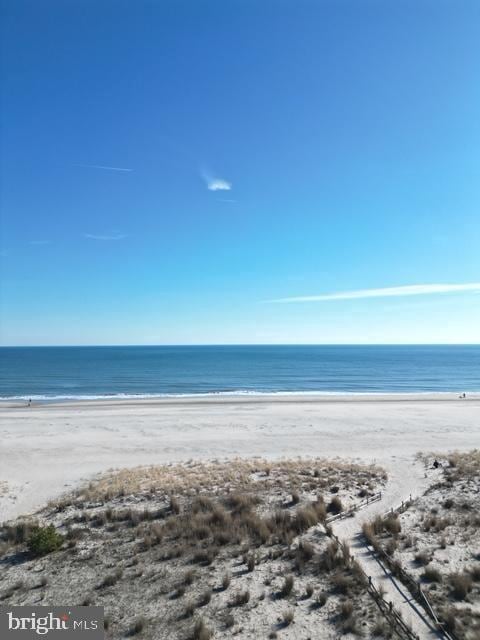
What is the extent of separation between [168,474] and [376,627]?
13263mm

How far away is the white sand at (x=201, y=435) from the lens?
2058 centimetres

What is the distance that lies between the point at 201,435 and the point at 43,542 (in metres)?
18.6

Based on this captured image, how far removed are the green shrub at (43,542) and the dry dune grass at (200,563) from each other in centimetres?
22

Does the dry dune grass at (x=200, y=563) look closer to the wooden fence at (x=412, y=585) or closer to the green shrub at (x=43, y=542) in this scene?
the green shrub at (x=43, y=542)

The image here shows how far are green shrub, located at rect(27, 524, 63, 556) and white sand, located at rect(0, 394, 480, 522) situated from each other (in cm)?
392

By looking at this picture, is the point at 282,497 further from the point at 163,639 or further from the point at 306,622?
the point at 163,639

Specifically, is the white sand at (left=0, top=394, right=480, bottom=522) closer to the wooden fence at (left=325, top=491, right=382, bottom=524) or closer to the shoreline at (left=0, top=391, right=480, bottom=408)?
the shoreline at (left=0, top=391, right=480, bottom=408)

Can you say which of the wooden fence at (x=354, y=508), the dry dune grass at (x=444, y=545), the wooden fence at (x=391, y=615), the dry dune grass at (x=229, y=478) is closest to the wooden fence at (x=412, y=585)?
the dry dune grass at (x=444, y=545)

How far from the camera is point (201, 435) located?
97.0 ft

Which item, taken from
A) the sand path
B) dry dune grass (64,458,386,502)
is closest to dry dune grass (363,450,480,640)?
the sand path

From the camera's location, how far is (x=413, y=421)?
Answer: 35438mm

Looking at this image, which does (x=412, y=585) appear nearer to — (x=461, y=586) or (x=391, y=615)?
(x=461, y=586)

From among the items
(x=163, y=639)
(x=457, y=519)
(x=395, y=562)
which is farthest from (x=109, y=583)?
(x=457, y=519)

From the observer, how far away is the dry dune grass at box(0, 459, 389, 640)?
837 centimetres
